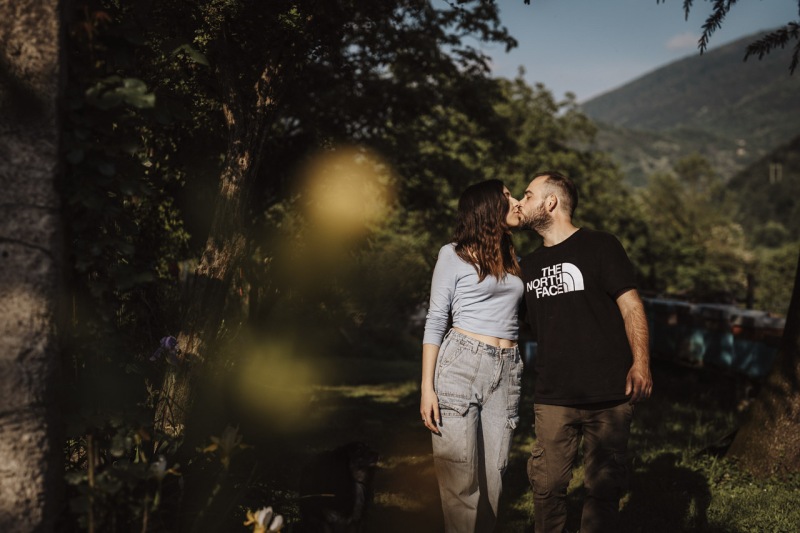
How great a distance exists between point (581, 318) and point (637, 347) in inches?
11.9

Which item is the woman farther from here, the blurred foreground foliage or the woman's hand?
the blurred foreground foliage

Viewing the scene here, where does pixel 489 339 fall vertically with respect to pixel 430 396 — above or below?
above

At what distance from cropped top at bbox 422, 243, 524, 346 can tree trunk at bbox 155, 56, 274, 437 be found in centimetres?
180

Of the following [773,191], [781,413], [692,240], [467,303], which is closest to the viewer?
[467,303]

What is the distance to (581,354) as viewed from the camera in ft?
10.9

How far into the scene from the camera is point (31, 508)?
2.10 m

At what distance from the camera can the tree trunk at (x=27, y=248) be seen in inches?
80.9

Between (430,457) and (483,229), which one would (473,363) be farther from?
(430,457)

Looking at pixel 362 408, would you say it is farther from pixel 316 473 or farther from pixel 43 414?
pixel 43 414

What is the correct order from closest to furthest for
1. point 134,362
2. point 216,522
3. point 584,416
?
1. point 216,522
2. point 584,416
3. point 134,362

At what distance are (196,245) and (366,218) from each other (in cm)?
335

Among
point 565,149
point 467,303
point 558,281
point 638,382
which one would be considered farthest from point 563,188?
point 565,149

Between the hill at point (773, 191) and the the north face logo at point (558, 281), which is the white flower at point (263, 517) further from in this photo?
the hill at point (773, 191)

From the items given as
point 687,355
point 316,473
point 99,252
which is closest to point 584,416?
point 316,473
